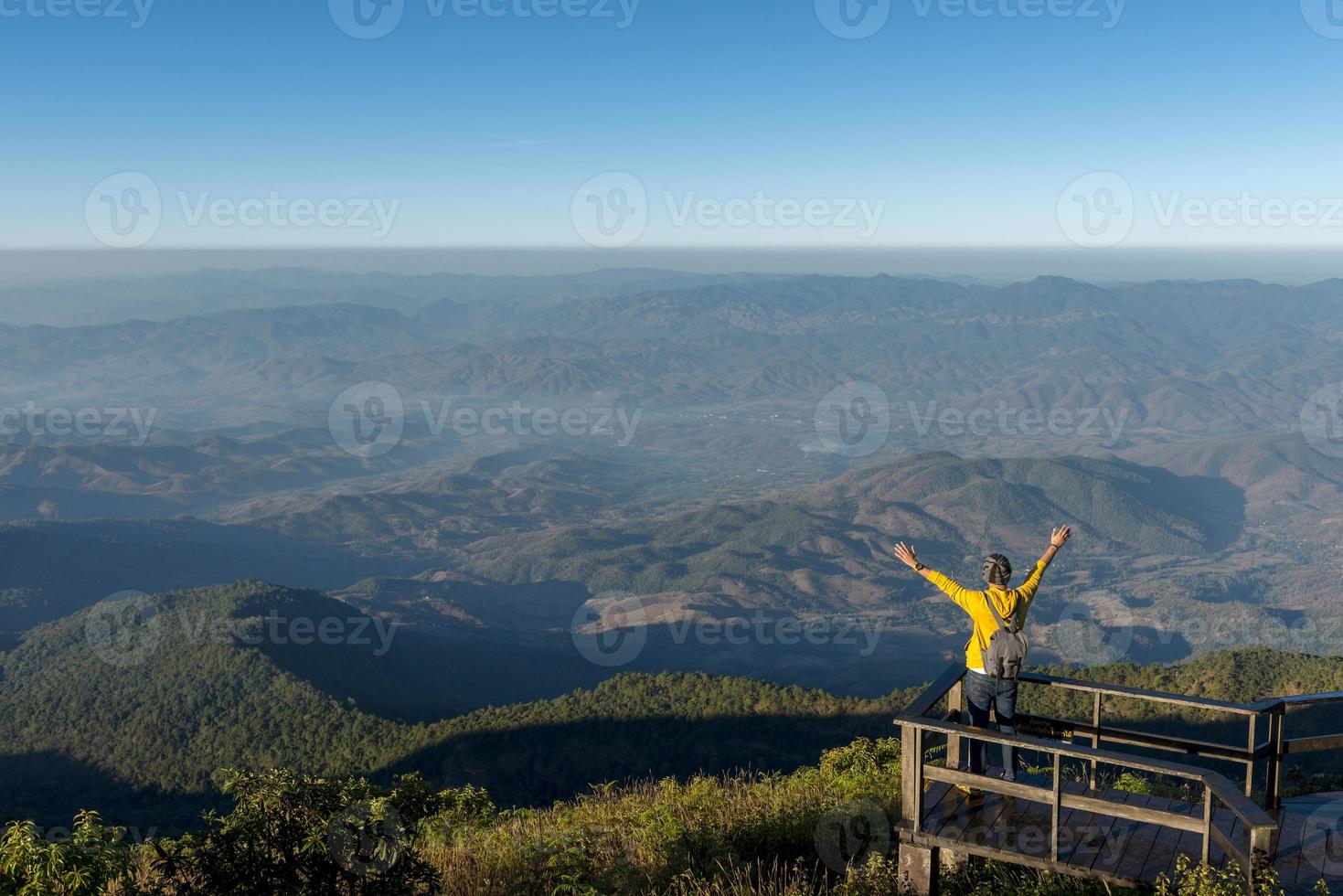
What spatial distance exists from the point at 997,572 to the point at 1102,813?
252 cm

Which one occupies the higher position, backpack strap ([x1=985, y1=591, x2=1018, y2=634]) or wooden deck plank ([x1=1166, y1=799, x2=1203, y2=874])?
backpack strap ([x1=985, y1=591, x2=1018, y2=634])

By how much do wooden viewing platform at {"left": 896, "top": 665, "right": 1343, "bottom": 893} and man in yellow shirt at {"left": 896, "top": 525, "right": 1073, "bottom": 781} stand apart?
0.32 metres

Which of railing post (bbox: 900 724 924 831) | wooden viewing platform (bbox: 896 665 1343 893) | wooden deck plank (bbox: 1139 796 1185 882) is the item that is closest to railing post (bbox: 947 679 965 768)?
wooden viewing platform (bbox: 896 665 1343 893)

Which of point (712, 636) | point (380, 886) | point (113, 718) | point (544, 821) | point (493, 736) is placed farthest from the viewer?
point (712, 636)

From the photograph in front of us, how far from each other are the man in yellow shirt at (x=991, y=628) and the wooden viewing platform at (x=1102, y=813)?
1.05 ft

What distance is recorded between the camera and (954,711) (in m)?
9.95

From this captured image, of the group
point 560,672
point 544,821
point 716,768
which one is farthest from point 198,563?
point 544,821

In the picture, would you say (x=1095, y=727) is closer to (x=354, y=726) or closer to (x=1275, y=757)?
(x=1275, y=757)

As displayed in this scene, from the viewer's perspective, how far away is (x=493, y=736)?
6228cm

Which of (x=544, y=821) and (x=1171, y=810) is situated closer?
(x=1171, y=810)

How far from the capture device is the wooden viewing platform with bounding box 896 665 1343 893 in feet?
25.6

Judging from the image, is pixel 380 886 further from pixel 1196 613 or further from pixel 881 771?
pixel 1196 613

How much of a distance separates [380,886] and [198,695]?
83405mm

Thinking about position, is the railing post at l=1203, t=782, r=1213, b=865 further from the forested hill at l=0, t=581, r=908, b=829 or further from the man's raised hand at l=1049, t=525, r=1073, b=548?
the forested hill at l=0, t=581, r=908, b=829
